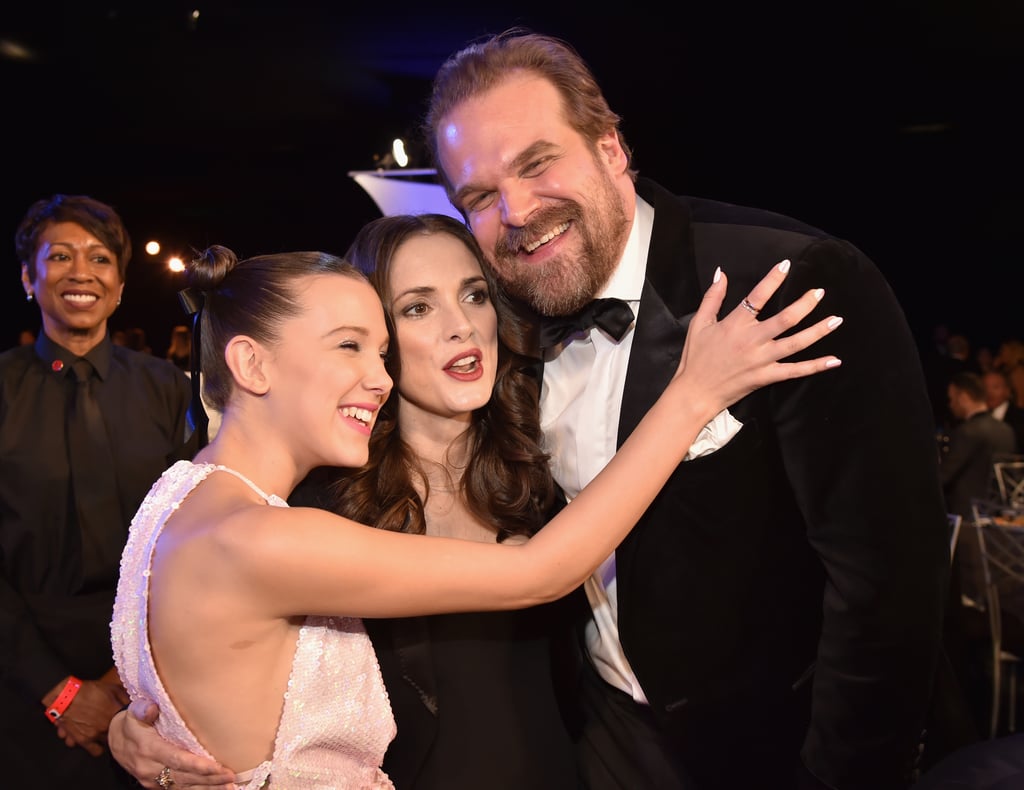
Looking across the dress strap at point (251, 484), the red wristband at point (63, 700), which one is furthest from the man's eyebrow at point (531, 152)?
the red wristband at point (63, 700)

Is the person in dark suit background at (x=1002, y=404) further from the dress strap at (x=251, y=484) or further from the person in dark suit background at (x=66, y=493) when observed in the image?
the dress strap at (x=251, y=484)

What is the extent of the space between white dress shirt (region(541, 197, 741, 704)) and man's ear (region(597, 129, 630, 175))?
0.11 meters

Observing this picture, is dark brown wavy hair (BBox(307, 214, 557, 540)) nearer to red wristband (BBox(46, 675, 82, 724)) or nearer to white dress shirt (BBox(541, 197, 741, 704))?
white dress shirt (BBox(541, 197, 741, 704))

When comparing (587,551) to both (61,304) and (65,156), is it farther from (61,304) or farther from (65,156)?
(65,156)

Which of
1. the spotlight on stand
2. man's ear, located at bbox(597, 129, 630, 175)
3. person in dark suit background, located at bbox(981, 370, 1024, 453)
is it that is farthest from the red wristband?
person in dark suit background, located at bbox(981, 370, 1024, 453)

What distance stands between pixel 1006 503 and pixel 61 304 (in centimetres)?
564

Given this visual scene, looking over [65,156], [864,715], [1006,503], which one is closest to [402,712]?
[864,715]

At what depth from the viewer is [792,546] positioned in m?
1.76

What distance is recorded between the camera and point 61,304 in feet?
10.2

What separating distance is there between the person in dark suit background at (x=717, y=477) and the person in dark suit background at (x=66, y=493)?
1775 mm

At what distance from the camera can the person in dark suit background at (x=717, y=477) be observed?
61.8 inches

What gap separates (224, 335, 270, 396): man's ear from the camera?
1.68m

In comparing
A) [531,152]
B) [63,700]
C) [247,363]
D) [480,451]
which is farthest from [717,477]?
[63,700]

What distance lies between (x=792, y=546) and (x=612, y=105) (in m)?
7.34
